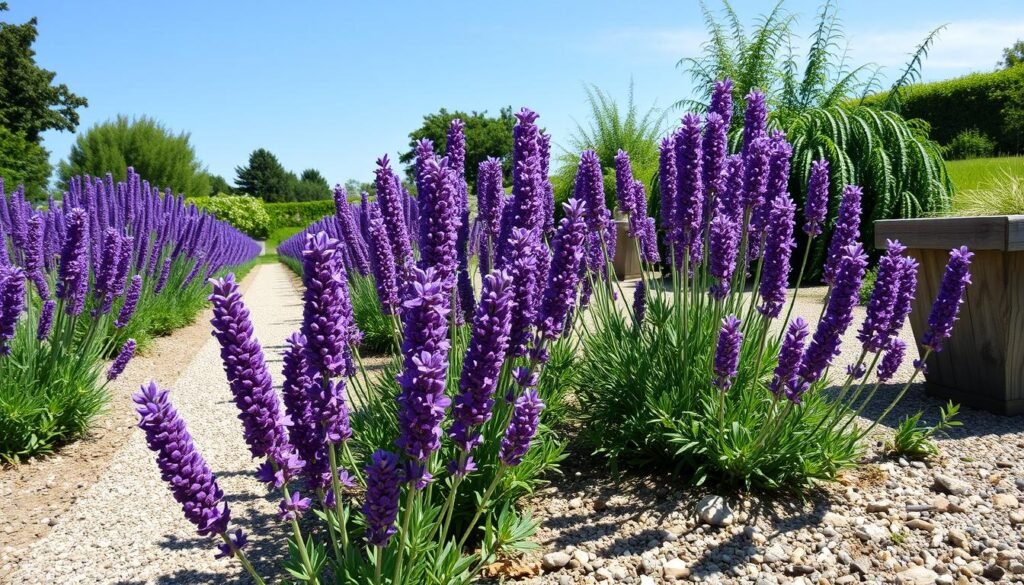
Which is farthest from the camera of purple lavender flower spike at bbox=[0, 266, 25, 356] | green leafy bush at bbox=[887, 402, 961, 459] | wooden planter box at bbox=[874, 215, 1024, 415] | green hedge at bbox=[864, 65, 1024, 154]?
green hedge at bbox=[864, 65, 1024, 154]

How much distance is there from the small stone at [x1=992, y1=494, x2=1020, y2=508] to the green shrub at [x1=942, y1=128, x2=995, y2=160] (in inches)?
889

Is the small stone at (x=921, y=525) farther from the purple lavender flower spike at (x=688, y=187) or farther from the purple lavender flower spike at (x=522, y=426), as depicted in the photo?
the purple lavender flower spike at (x=522, y=426)

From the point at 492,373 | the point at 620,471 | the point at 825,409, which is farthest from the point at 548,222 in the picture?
the point at 492,373

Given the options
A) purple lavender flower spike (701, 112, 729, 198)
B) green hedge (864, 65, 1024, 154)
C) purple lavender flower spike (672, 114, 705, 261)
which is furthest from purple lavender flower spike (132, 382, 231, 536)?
green hedge (864, 65, 1024, 154)

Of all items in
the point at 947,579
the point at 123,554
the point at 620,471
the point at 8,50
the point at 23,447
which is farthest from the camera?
the point at 8,50

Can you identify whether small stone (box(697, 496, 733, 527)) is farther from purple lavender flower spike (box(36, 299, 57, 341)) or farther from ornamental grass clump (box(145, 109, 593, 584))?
purple lavender flower spike (box(36, 299, 57, 341))

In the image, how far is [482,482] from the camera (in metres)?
2.68

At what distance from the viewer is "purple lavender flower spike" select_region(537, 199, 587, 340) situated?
2.31m

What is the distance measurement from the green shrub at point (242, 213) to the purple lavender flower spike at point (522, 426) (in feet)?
129

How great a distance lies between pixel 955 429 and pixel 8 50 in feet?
159

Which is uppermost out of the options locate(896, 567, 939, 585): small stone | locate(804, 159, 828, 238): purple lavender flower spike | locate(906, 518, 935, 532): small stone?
locate(804, 159, 828, 238): purple lavender flower spike

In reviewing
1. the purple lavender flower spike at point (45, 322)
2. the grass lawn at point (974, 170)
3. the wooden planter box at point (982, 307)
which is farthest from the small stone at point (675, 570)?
the grass lawn at point (974, 170)

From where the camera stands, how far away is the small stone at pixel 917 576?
2.38m

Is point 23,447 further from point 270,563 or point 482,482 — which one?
point 482,482
